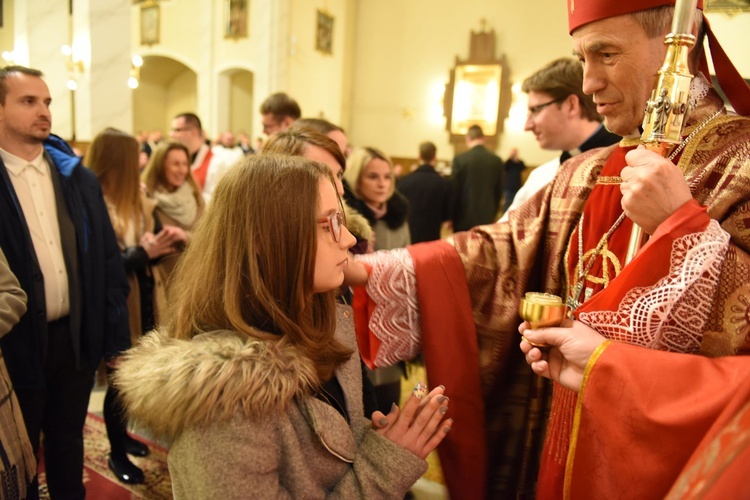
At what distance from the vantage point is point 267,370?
112 cm

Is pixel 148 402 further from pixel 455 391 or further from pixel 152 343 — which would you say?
pixel 455 391

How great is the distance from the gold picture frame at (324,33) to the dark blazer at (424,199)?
8818 mm

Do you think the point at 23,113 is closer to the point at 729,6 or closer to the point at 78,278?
the point at 78,278

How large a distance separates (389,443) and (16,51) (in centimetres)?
938

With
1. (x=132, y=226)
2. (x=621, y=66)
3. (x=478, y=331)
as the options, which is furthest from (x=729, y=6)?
(x=132, y=226)

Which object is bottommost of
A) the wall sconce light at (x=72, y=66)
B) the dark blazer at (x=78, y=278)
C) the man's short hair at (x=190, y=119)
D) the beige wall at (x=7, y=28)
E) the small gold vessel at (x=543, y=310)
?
the dark blazer at (x=78, y=278)

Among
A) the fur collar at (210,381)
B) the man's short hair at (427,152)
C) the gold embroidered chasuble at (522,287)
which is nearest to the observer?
the fur collar at (210,381)

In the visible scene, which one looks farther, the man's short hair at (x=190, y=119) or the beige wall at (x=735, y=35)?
the man's short hair at (x=190, y=119)

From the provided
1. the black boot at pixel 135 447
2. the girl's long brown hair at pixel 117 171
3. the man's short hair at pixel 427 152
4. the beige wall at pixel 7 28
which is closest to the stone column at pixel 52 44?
the man's short hair at pixel 427 152

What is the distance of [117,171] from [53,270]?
94 centimetres

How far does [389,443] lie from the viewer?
1270 millimetres

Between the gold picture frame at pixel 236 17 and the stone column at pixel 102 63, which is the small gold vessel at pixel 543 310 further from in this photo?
the gold picture frame at pixel 236 17

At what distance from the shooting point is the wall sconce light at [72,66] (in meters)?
7.32

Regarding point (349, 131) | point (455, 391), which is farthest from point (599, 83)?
point (349, 131)
